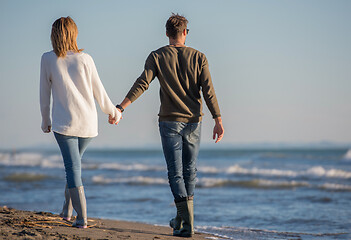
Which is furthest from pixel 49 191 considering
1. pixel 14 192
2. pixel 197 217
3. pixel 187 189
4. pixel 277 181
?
pixel 187 189

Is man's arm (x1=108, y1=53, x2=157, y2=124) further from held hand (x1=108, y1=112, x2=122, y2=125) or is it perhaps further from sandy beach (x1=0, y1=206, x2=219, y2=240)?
sandy beach (x1=0, y1=206, x2=219, y2=240)

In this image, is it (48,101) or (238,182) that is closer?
(48,101)

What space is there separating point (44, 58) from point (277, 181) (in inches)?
360

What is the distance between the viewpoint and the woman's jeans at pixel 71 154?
10.8 feet

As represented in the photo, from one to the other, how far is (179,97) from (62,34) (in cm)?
100

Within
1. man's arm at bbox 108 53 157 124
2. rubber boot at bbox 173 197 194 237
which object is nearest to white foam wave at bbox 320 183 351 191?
rubber boot at bbox 173 197 194 237

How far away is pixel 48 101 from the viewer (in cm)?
333

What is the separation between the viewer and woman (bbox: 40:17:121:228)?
3.26 m

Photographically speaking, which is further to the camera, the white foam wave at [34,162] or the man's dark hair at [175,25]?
the white foam wave at [34,162]

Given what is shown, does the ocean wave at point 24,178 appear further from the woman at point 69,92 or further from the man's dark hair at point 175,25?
the man's dark hair at point 175,25

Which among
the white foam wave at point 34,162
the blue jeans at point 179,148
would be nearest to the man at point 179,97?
the blue jeans at point 179,148

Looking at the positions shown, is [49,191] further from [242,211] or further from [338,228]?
[338,228]

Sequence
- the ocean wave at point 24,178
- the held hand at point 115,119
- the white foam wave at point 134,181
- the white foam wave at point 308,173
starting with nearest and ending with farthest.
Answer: the held hand at point 115,119
the white foam wave at point 134,181
the ocean wave at point 24,178
the white foam wave at point 308,173

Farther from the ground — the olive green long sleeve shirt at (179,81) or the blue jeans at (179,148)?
the olive green long sleeve shirt at (179,81)
